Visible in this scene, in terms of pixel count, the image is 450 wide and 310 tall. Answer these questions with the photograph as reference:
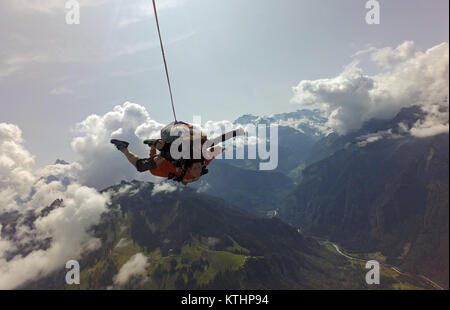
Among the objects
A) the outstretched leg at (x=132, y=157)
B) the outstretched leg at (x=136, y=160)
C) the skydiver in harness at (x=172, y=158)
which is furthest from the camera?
the outstretched leg at (x=132, y=157)

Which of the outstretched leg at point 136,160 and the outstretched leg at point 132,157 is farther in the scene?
the outstretched leg at point 132,157

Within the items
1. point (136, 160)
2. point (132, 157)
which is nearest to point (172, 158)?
point (136, 160)

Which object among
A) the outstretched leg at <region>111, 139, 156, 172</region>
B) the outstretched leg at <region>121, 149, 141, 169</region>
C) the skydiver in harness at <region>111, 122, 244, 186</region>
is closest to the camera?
the skydiver in harness at <region>111, 122, 244, 186</region>
